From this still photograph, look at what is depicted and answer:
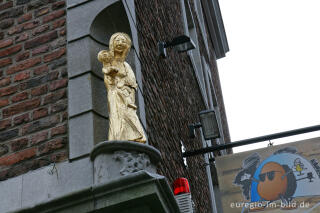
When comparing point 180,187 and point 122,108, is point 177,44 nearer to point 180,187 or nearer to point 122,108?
point 180,187

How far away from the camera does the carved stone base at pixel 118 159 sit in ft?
15.3

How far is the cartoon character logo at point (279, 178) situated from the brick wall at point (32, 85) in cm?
300

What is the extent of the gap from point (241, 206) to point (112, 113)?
2.95 m

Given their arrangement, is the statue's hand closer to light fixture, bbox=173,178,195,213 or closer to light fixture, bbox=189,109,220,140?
light fixture, bbox=173,178,195,213

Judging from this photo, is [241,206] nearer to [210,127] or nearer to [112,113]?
[210,127]

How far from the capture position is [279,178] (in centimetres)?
738

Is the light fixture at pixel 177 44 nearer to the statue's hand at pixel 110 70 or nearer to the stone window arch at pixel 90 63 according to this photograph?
the stone window arch at pixel 90 63

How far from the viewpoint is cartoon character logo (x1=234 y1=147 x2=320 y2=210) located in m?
7.30

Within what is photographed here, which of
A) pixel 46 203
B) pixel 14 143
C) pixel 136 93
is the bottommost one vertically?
pixel 46 203

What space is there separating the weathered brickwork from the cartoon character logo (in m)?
0.95

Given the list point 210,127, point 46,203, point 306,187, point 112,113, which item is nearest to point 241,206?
point 306,187

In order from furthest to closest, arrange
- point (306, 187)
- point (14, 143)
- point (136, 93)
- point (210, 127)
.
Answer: point (210, 127) → point (306, 187) → point (136, 93) → point (14, 143)

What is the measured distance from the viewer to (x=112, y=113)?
5125 mm

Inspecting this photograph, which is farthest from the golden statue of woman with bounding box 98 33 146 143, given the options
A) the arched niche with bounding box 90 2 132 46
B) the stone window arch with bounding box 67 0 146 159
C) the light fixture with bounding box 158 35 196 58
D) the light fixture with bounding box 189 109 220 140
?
the light fixture with bounding box 189 109 220 140
